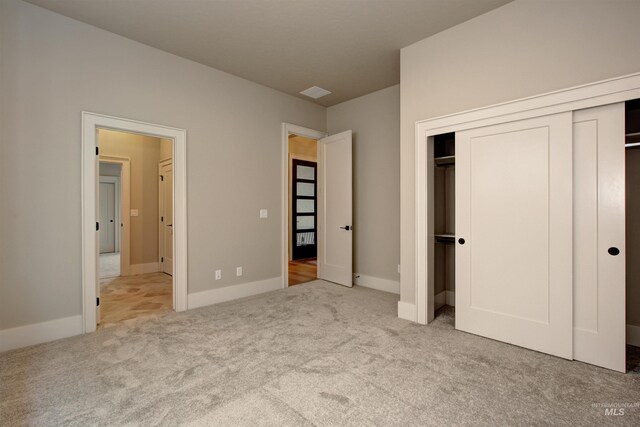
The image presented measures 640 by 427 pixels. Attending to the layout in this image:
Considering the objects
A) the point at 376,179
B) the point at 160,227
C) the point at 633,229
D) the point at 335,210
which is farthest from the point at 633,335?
the point at 160,227

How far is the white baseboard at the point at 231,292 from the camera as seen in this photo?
12.2 ft

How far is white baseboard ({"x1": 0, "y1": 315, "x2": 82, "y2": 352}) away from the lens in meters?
2.57

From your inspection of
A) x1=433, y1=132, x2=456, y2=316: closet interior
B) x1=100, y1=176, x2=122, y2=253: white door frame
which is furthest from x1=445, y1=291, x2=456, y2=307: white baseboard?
x1=100, y1=176, x2=122, y2=253: white door frame

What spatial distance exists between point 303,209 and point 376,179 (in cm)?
309

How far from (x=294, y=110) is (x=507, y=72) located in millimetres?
3055

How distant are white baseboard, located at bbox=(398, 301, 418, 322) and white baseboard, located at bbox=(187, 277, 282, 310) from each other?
198 centimetres

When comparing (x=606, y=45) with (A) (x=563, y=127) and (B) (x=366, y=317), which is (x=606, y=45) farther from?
(B) (x=366, y=317)

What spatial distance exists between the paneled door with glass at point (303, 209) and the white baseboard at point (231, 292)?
110 inches

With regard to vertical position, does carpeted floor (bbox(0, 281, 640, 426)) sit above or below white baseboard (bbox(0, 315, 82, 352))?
below

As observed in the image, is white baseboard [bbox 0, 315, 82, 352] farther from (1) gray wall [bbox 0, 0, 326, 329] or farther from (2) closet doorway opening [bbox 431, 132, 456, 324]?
(2) closet doorway opening [bbox 431, 132, 456, 324]

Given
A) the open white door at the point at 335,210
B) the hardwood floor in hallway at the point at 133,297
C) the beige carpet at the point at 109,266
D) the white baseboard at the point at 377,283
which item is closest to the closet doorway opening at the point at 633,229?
the white baseboard at the point at 377,283

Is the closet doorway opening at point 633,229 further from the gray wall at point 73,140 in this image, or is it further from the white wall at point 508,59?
the gray wall at point 73,140

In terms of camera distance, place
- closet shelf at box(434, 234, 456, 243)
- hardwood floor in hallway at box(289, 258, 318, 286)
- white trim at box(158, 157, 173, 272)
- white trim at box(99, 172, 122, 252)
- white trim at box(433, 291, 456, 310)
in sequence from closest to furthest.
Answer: closet shelf at box(434, 234, 456, 243) → white trim at box(433, 291, 456, 310) → hardwood floor in hallway at box(289, 258, 318, 286) → white trim at box(158, 157, 173, 272) → white trim at box(99, 172, 122, 252)

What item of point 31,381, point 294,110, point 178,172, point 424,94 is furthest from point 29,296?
point 424,94
